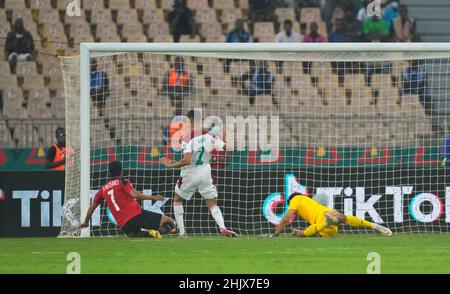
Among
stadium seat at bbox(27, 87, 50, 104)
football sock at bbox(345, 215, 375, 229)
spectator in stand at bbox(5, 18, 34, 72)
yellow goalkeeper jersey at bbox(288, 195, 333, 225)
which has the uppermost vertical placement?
spectator in stand at bbox(5, 18, 34, 72)

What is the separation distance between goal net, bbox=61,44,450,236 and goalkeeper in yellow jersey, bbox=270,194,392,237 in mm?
1445

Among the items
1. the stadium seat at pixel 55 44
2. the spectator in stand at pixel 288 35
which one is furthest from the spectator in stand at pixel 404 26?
the stadium seat at pixel 55 44

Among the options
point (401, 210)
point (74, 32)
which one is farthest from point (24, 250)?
point (74, 32)

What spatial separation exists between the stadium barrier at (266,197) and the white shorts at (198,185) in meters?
0.90

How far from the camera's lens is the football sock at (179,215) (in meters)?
19.5

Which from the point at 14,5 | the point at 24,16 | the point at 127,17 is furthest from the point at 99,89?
the point at 14,5

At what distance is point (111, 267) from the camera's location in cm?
1391

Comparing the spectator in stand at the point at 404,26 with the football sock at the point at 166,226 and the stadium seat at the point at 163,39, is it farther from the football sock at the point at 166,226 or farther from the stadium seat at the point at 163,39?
the football sock at the point at 166,226

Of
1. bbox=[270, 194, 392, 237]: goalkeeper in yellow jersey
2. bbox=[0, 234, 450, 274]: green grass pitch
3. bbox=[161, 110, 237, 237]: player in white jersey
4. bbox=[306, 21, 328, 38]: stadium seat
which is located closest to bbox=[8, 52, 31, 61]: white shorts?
bbox=[306, 21, 328, 38]: stadium seat

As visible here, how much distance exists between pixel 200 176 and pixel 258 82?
13.8 ft

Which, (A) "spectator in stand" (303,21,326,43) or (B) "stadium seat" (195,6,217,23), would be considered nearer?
(A) "spectator in stand" (303,21,326,43)

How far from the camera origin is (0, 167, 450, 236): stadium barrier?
20234mm

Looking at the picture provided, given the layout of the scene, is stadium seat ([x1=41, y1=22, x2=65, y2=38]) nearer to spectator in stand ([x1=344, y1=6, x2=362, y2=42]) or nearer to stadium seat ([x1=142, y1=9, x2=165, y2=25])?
stadium seat ([x1=142, y1=9, x2=165, y2=25])

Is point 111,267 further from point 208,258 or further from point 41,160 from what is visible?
point 41,160
